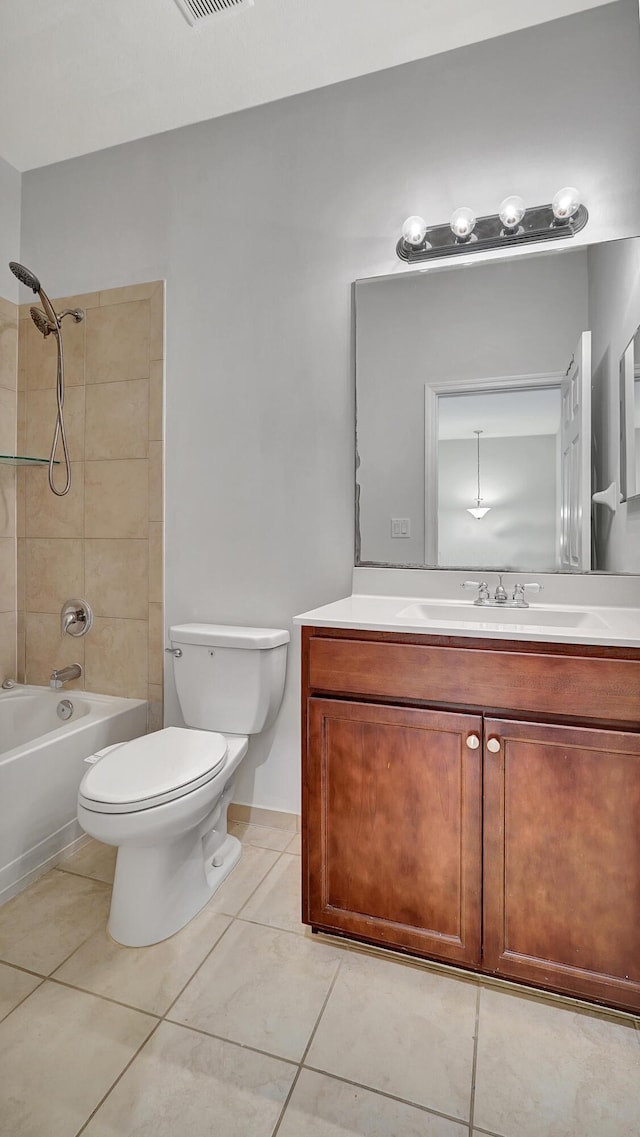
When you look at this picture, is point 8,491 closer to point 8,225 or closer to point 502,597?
point 8,225

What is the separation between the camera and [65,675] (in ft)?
7.57

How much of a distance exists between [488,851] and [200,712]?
3.36ft

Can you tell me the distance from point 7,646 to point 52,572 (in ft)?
1.25

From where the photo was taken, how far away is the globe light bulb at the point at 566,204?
5.36 ft

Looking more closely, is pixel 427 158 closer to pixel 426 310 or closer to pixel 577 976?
pixel 426 310

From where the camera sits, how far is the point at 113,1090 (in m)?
1.09

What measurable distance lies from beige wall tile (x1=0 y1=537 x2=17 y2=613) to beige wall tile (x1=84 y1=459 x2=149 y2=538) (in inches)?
15.6

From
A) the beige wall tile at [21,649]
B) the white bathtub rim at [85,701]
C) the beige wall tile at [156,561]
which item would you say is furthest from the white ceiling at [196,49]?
the white bathtub rim at [85,701]

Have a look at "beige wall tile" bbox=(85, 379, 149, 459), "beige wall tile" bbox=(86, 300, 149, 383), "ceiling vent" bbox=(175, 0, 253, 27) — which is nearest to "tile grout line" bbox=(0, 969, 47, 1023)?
"beige wall tile" bbox=(85, 379, 149, 459)

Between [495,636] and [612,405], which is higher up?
[612,405]

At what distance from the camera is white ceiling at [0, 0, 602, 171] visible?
169 cm

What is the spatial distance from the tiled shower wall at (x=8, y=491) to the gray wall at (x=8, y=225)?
0.27ft

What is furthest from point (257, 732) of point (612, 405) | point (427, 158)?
point (427, 158)

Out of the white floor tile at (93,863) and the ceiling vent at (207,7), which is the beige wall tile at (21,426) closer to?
the ceiling vent at (207,7)
